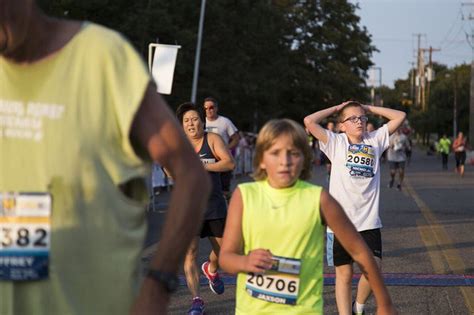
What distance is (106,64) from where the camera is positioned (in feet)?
8.03

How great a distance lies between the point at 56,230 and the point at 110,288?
188mm

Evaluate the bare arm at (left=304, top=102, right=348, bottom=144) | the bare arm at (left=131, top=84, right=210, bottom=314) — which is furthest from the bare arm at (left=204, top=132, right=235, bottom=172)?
the bare arm at (left=131, top=84, right=210, bottom=314)

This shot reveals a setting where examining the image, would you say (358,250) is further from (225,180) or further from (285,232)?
(225,180)

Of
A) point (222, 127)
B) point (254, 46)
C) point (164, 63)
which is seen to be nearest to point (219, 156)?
point (222, 127)

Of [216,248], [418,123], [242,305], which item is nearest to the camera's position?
[242,305]

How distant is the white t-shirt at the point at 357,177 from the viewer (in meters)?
8.03

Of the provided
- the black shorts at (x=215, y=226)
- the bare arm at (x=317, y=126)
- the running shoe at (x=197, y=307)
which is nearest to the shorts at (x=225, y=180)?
the black shorts at (x=215, y=226)

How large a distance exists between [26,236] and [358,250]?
6.92 ft

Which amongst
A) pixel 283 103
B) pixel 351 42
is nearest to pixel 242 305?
pixel 283 103

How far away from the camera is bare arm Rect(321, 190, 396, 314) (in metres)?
4.27

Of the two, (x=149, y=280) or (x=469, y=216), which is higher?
(x=149, y=280)

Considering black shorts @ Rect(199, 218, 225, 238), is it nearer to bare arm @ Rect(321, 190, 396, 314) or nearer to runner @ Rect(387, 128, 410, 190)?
bare arm @ Rect(321, 190, 396, 314)

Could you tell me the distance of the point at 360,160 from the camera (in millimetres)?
8227

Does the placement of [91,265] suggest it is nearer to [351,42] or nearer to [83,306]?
[83,306]
